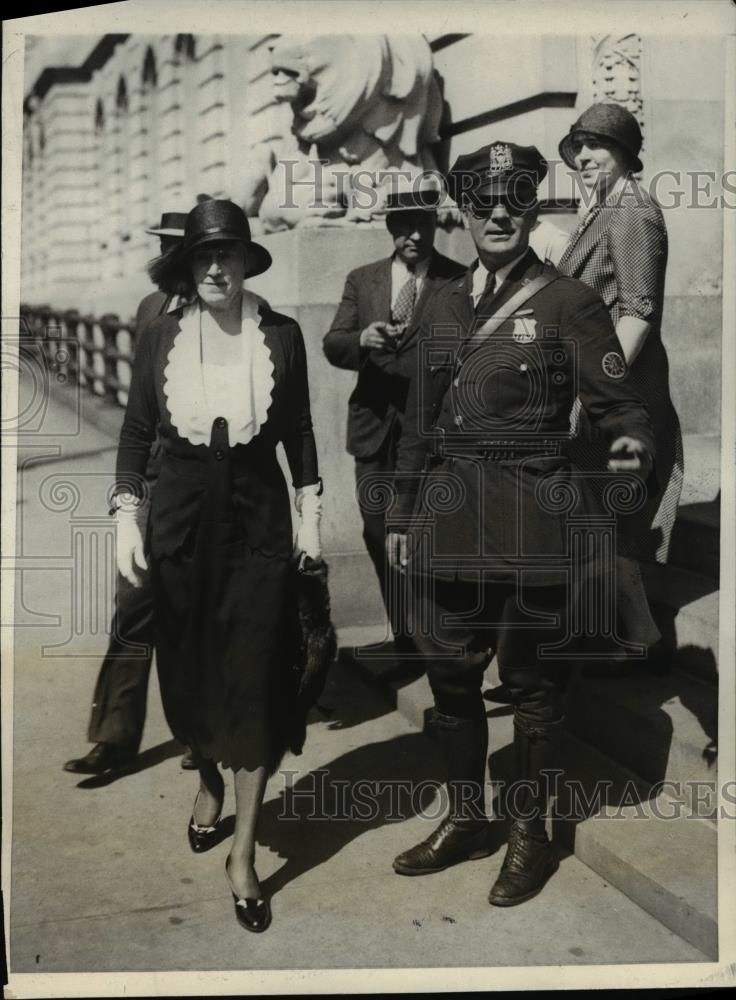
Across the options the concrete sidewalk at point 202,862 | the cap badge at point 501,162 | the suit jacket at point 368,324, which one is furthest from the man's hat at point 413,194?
the concrete sidewalk at point 202,862

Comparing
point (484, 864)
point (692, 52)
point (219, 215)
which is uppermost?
point (692, 52)

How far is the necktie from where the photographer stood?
4.91 m

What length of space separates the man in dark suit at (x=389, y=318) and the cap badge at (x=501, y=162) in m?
0.43

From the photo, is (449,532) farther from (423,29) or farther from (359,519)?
(423,29)

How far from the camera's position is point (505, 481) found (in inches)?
175

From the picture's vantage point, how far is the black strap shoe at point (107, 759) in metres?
5.04

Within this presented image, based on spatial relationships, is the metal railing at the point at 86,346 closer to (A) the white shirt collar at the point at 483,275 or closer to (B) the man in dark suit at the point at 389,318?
(B) the man in dark suit at the point at 389,318

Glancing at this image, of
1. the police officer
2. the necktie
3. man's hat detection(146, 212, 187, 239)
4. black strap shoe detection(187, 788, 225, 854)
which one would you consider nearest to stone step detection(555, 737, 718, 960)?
the police officer

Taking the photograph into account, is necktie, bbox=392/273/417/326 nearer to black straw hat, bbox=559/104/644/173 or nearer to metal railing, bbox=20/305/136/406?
black straw hat, bbox=559/104/644/173

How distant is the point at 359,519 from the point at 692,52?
207 cm

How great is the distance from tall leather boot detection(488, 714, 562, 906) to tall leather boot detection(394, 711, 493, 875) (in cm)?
13

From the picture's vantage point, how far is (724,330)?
15.7ft

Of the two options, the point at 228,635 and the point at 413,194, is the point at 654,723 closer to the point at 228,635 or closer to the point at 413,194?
the point at 228,635

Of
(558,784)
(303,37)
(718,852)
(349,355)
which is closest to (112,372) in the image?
(349,355)
